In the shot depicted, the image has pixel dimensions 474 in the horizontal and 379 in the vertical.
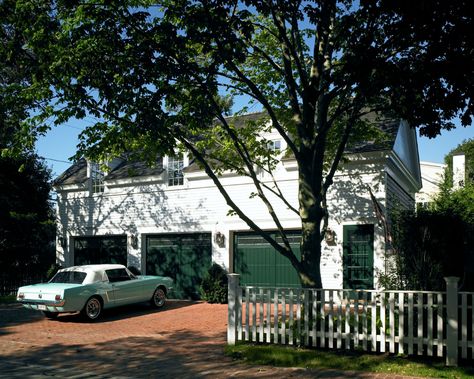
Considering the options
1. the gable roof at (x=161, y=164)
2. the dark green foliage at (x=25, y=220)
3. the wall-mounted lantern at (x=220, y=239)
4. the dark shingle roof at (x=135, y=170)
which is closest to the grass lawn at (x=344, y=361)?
the gable roof at (x=161, y=164)

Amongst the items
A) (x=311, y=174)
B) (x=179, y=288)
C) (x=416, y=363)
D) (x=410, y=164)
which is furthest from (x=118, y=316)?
(x=410, y=164)

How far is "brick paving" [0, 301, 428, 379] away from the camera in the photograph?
785cm

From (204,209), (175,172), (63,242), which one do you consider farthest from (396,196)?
(63,242)

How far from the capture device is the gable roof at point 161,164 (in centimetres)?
1471

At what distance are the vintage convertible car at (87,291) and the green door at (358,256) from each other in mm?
5856

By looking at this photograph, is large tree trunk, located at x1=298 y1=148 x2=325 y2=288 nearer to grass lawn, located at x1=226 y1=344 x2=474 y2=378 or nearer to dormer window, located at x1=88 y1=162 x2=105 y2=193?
grass lawn, located at x1=226 y1=344 x2=474 y2=378

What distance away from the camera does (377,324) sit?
9.16 m

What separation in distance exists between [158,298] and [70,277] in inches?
116

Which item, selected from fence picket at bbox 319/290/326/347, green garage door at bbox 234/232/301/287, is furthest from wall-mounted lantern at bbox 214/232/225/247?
fence picket at bbox 319/290/326/347

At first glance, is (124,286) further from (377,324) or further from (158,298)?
(377,324)

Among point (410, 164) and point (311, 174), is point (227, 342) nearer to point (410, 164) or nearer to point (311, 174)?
point (311, 174)

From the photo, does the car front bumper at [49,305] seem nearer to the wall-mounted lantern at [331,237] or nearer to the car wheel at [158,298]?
the car wheel at [158,298]

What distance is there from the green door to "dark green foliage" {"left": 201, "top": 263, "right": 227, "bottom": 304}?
396cm

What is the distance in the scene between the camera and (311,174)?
10.2m
